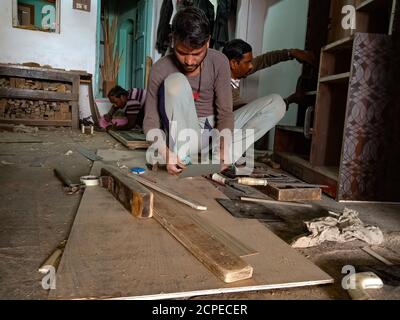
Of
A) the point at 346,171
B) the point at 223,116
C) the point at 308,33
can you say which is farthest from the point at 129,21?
the point at 346,171

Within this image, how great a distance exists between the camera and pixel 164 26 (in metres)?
5.76

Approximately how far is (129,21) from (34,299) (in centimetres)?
801

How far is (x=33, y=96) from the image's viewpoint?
495cm

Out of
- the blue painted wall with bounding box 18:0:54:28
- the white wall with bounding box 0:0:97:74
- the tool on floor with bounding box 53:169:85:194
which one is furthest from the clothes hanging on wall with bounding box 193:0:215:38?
the tool on floor with bounding box 53:169:85:194

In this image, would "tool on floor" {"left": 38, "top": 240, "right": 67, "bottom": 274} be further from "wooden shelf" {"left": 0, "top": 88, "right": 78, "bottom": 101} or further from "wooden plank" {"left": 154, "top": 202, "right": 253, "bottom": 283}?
"wooden shelf" {"left": 0, "top": 88, "right": 78, "bottom": 101}

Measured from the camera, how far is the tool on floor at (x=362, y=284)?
0.87 metres

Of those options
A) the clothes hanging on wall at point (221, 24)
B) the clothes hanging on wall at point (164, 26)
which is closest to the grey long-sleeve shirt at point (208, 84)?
the clothes hanging on wall at point (221, 24)

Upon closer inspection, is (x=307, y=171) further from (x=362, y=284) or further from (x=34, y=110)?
(x=34, y=110)

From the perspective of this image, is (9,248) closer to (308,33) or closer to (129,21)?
(308,33)

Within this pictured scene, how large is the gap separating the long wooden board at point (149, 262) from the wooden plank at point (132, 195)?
0.12 ft

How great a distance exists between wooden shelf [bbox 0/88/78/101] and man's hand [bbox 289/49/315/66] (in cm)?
358

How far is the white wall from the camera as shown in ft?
17.1

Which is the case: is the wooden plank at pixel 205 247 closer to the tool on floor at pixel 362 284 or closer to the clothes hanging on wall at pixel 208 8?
the tool on floor at pixel 362 284

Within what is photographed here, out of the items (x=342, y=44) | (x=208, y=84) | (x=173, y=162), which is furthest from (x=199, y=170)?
(x=342, y=44)
